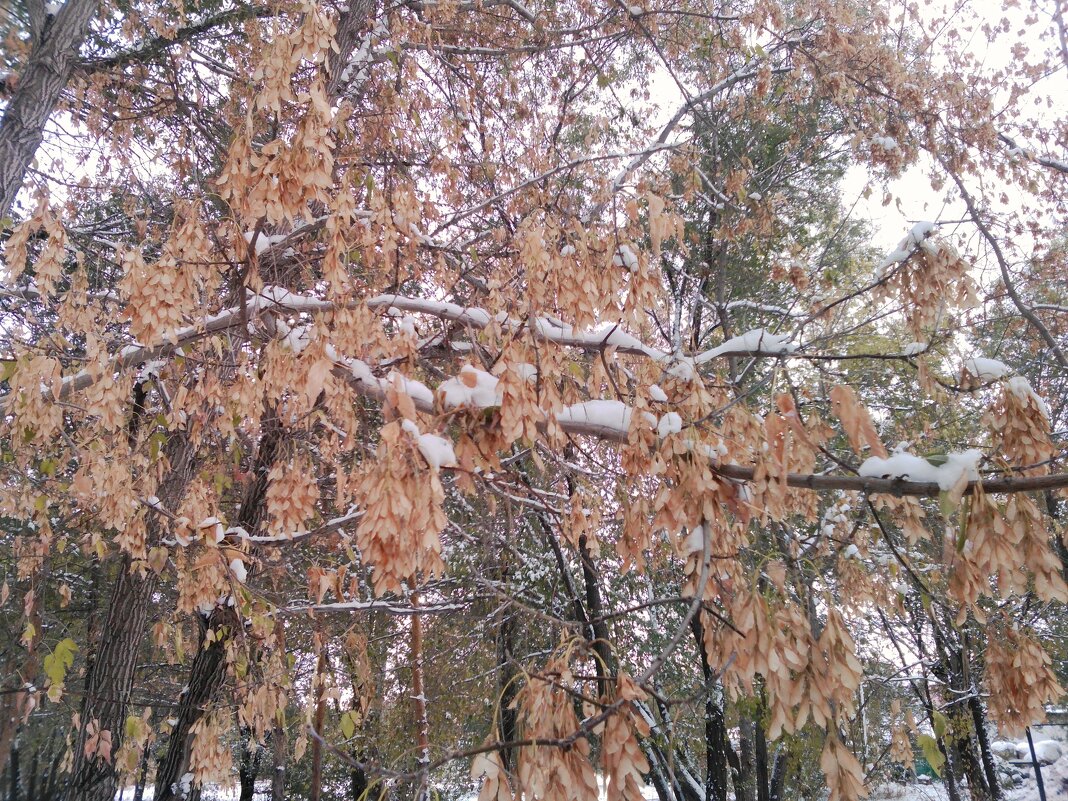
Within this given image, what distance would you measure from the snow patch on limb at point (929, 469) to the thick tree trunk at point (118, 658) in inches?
186

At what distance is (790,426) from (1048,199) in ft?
25.0

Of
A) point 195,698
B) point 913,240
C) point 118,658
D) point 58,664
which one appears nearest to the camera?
point 913,240

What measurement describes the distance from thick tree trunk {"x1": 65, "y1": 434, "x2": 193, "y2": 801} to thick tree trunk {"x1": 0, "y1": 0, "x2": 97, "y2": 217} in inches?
82.7

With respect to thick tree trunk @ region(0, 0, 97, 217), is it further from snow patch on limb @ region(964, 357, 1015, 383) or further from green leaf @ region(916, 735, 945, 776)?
green leaf @ region(916, 735, 945, 776)

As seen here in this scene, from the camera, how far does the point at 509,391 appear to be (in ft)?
5.68

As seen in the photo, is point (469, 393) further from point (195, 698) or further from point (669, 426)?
point (195, 698)

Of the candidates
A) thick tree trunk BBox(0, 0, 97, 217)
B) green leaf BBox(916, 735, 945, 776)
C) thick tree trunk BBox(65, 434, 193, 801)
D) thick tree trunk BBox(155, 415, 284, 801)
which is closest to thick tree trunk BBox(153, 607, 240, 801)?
thick tree trunk BBox(155, 415, 284, 801)

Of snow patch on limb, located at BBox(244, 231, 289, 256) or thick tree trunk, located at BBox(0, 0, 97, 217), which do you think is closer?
snow patch on limb, located at BBox(244, 231, 289, 256)

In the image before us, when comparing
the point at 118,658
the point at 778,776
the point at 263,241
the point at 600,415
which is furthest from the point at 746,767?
the point at 263,241

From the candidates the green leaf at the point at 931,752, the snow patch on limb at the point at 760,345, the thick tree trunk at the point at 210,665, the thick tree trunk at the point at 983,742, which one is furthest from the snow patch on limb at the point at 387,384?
the thick tree trunk at the point at 983,742

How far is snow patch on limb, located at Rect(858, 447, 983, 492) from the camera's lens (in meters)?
1.44

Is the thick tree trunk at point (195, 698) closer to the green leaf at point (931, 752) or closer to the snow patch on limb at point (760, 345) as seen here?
the snow patch on limb at point (760, 345)

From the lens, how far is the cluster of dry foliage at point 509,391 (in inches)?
67.6

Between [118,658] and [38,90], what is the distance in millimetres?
4027
